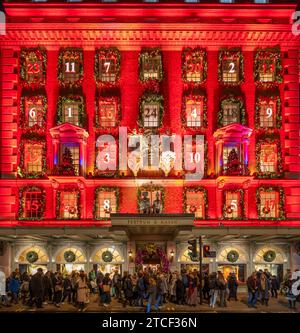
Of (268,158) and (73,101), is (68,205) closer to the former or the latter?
(73,101)

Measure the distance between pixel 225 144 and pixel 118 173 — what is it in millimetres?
7490

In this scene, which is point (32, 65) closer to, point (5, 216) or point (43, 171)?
point (43, 171)

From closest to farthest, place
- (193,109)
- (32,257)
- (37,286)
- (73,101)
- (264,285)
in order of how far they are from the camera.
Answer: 1. (37,286)
2. (264,285)
3. (32,257)
4. (73,101)
5. (193,109)

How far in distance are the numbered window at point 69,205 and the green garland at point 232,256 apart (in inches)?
418

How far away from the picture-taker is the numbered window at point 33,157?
1908 inches

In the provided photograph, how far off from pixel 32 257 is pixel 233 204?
14.1 metres

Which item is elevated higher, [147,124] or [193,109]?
[193,109]

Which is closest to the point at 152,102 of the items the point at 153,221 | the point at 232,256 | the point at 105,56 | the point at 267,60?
the point at 105,56

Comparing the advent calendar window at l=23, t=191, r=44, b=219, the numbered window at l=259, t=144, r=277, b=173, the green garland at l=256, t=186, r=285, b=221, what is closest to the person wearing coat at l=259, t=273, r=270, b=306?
the green garland at l=256, t=186, r=285, b=221

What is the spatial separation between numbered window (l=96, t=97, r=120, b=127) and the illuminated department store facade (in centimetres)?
10

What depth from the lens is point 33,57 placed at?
49.3 m

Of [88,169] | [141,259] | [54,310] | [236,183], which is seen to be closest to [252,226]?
[236,183]

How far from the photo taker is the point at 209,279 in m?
37.7

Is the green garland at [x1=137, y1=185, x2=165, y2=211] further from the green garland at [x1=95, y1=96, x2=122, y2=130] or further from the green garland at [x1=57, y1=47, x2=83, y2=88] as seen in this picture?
the green garland at [x1=57, y1=47, x2=83, y2=88]
